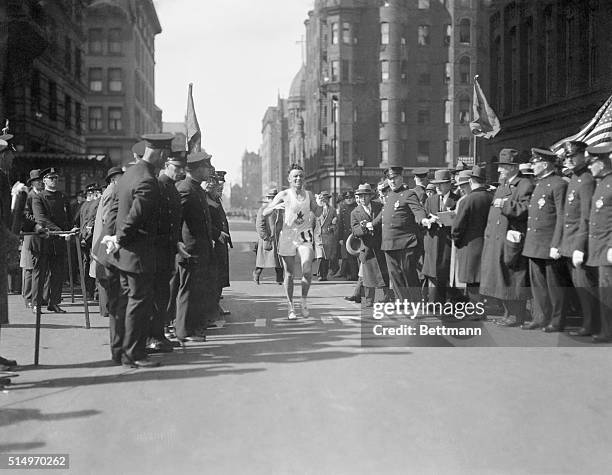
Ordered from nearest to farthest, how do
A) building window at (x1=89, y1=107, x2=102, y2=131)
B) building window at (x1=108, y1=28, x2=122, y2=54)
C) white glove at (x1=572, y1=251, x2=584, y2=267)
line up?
white glove at (x1=572, y1=251, x2=584, y2=267) → building window at (x1=108, y1=28, x2=122, y2=54) → building window at (x1=89, y1=107, x2=102, y2=131)

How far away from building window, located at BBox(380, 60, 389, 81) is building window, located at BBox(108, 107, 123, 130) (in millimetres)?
22309

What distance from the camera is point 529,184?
1004 centimetres

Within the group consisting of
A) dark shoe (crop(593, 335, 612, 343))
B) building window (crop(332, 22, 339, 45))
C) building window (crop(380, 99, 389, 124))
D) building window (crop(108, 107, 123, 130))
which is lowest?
dark shoe (crop(593, 335, 612, 343))

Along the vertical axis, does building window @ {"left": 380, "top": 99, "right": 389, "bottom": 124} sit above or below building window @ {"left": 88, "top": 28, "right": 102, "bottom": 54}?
below

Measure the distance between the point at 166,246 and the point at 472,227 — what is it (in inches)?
184

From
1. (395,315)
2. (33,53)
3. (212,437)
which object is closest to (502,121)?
(33,53)

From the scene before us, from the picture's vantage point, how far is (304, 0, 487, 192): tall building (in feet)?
207

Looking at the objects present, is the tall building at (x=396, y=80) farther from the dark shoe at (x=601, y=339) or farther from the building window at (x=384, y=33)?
the dark shoe at (x=601, y=339)

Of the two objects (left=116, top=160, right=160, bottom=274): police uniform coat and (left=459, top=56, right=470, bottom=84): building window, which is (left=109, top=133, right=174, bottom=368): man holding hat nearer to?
(left=116, top=160, right=160, bottom=274): police uniform coat

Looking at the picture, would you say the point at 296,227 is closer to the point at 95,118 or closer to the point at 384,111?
the point at 95,118

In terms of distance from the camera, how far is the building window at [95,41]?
159 feet

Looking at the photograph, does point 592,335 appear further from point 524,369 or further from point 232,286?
point 232,286

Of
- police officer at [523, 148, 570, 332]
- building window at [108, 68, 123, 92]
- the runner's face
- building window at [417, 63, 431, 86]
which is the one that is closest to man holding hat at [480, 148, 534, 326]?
police officer at [523, 148, 570, 332]

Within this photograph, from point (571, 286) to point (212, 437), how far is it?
617 cm
